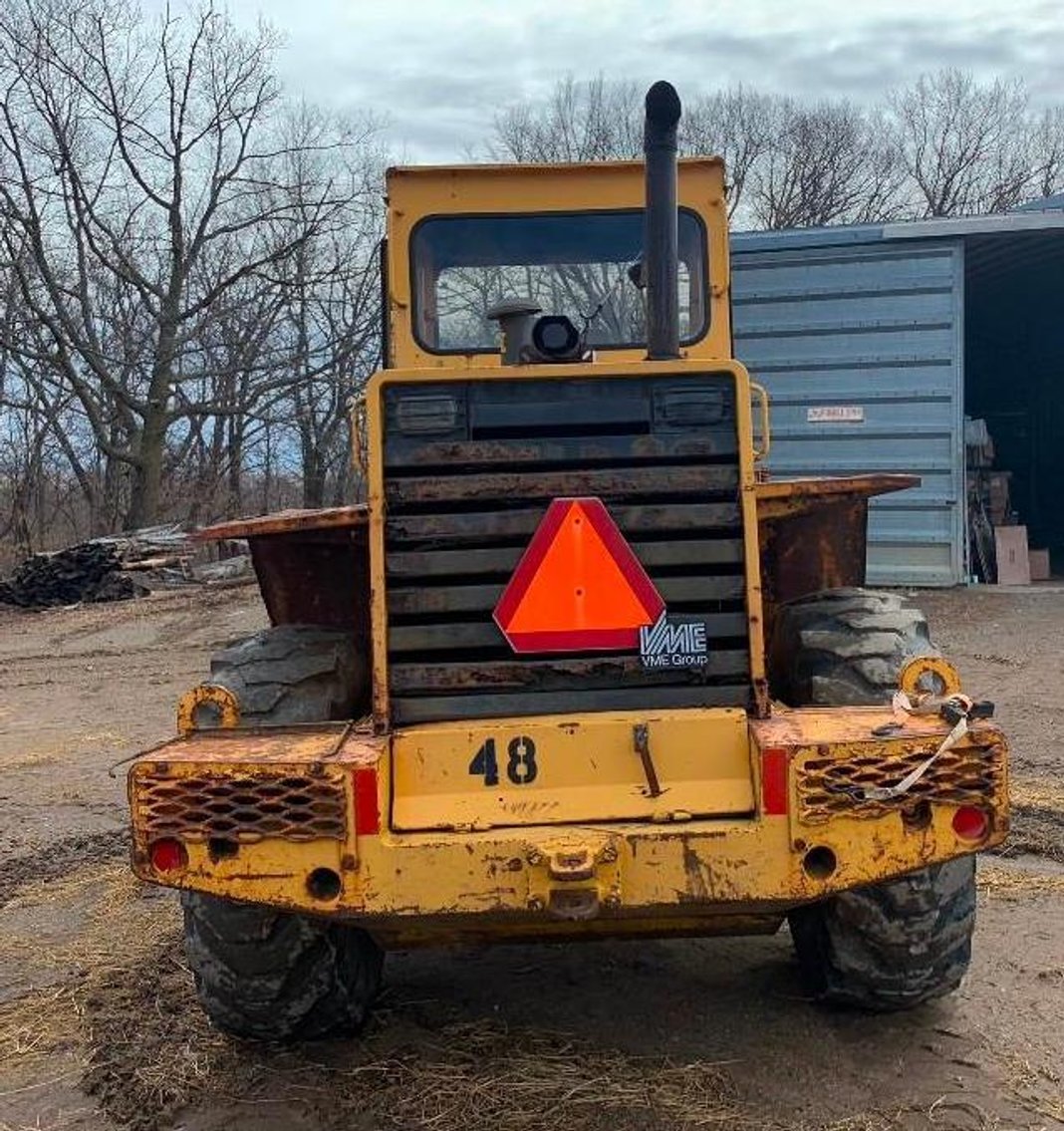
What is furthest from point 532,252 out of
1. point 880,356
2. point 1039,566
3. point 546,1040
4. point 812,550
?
point 1039,566

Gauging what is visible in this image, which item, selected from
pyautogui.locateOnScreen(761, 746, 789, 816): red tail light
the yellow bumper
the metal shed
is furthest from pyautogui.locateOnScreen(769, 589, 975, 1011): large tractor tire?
the metal shed

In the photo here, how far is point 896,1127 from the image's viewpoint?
333 centimetres

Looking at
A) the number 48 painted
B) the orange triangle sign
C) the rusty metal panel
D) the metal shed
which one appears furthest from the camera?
the metal shed

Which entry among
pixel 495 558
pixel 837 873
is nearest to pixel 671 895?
pixel 837 873

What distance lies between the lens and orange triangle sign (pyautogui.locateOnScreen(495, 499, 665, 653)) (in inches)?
142

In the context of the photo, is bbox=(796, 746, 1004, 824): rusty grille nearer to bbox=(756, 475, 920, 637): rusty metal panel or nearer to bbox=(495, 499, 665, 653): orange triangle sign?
bbox=(495, 499, 665, 653): orange triangle sign

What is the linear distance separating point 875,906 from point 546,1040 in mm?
1051

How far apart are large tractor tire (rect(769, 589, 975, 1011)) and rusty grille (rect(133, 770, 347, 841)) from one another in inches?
57.2

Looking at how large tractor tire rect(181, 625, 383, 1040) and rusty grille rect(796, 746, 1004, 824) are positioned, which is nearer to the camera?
rusty grille rect(796, 746, 1004, 824)

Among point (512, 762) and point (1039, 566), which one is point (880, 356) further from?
point (512, 762)

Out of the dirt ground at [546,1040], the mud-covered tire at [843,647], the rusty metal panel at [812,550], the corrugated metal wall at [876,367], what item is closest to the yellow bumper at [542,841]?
the mud-covered tire at [843,647]

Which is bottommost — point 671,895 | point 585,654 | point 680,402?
point 671,895

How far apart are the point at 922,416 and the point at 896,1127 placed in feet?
37.8

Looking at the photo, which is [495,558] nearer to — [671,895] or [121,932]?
[671,895]
